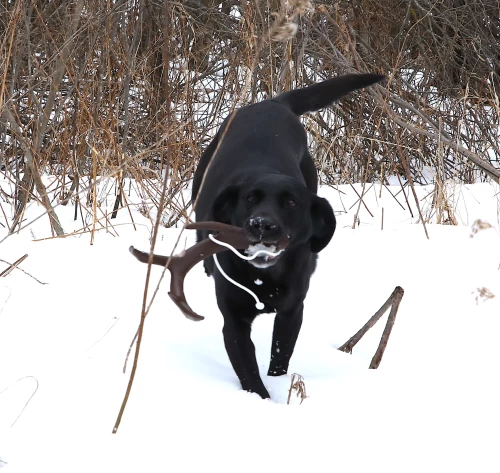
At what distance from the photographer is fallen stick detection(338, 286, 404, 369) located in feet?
8.27

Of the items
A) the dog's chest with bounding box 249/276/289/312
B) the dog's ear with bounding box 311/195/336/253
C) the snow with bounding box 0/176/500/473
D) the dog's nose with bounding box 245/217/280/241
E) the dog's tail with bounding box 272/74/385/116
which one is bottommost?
the snow with bounding box 0/176/500/473

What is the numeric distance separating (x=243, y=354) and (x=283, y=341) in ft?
0.66

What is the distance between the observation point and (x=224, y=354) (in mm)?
2721

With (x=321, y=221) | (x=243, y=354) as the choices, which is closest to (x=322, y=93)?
(x=321, y=221)

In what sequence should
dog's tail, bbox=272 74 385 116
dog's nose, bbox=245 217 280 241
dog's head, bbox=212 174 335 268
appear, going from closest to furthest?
dog's nose, bbox=245 217 280 241, dog's head, bbox=212 174 335 268, dog's tail, bbox=272 74 385 116

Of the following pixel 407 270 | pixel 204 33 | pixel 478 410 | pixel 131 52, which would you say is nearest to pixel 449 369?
pixel 478 410

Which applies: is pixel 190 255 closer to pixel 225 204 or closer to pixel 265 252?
pixel 265 252

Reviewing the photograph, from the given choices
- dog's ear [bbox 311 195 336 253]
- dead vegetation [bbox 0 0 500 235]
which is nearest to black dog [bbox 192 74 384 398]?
dog's ear [bbox 311 195 336 253]

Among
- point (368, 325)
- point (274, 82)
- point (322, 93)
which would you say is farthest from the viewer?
point (274, 82)

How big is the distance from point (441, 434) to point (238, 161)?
139cm

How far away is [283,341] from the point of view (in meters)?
2.59

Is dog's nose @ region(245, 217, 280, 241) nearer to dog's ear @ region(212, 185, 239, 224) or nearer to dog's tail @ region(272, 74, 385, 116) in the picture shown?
dog's ear @ region(212, 185, 239, 224)

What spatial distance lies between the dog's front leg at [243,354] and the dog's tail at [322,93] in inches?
49.1

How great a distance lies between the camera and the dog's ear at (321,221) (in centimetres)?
251
